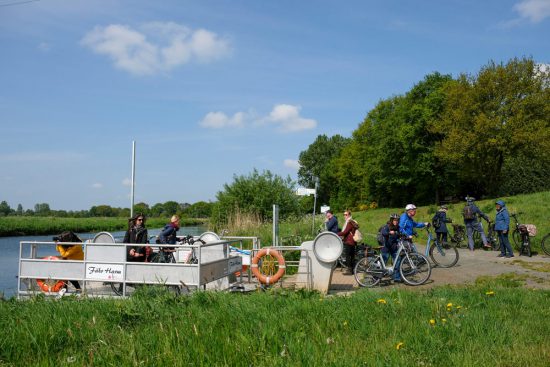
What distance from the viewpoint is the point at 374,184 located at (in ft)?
199

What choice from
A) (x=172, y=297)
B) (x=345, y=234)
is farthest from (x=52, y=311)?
(x=345, y=234)

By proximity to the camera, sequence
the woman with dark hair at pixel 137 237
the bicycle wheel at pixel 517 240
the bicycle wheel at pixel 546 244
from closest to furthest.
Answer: the woman with dark hair at pixel 137 237
the bicycle wheel at pixel 546 244
the bicycle wheel at pixel 517 240

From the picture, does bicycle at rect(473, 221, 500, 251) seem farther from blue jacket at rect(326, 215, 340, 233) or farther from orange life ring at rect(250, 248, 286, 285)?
orange life ring at rect(250, 248, 286, 285)

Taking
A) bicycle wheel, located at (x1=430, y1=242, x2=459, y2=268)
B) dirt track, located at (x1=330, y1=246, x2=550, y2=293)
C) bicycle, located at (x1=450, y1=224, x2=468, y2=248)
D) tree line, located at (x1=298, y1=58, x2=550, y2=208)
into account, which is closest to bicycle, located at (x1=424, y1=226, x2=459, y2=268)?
bicycle wheel, located at (x1=430, y1=242, x2=459, y2=268)

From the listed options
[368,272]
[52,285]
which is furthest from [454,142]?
[52,285]

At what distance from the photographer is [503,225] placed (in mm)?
15234

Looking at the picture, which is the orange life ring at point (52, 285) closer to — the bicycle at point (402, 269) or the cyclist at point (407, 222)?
the bicycle at point (402, 269)

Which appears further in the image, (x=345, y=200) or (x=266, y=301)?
(x=345, y=200)

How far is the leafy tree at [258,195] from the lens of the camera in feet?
98.3

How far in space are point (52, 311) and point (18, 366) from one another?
1988mm

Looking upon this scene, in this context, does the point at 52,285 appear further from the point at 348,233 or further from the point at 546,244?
the point at 546,244

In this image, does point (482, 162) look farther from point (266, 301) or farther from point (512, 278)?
point (266, 301)

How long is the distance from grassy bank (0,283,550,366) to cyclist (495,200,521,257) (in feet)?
27.1

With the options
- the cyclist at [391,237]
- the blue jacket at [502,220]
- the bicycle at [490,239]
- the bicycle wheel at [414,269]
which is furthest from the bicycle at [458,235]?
the bicycle wheel at [414,269]
